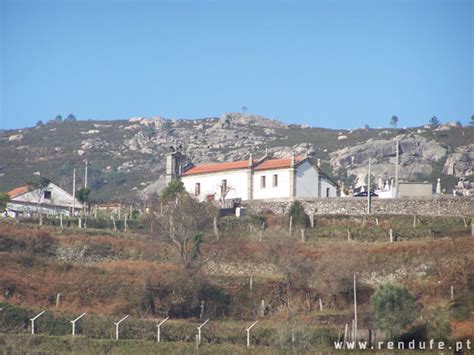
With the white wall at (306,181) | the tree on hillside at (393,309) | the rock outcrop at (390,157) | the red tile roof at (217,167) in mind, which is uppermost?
the rock outcrop at (390,157)

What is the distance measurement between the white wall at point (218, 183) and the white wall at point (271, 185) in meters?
0.67

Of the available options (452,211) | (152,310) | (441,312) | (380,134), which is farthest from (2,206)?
(380,134)

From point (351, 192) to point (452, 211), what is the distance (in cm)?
1303

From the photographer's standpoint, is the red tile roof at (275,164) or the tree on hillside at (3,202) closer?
the tree on hillside at (3,202)

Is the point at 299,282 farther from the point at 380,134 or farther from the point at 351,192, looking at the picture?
the point at 380,134

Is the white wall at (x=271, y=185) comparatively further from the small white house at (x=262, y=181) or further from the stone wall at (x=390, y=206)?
the stone wall at (x=390, y=206)

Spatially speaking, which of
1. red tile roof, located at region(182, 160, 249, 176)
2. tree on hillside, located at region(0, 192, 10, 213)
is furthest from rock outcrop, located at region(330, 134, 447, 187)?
tree on hillside, located at region(0, 192, 10, 213)

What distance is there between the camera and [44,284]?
49.8 metres

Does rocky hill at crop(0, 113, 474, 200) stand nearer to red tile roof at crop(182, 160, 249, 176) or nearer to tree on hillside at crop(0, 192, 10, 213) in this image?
red tile roof at crop(182, 160, 249, 176)

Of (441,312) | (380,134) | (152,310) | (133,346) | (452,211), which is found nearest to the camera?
(133,346)

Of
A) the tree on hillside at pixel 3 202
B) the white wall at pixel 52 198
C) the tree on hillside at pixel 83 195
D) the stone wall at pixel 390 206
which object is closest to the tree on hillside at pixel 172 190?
the tree on hillside at pixel 83 195

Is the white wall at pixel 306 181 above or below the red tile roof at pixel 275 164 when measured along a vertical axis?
below

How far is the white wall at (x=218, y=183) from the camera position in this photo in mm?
72625

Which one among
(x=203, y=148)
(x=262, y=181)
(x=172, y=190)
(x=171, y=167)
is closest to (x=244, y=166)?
(x=262, y=181)
